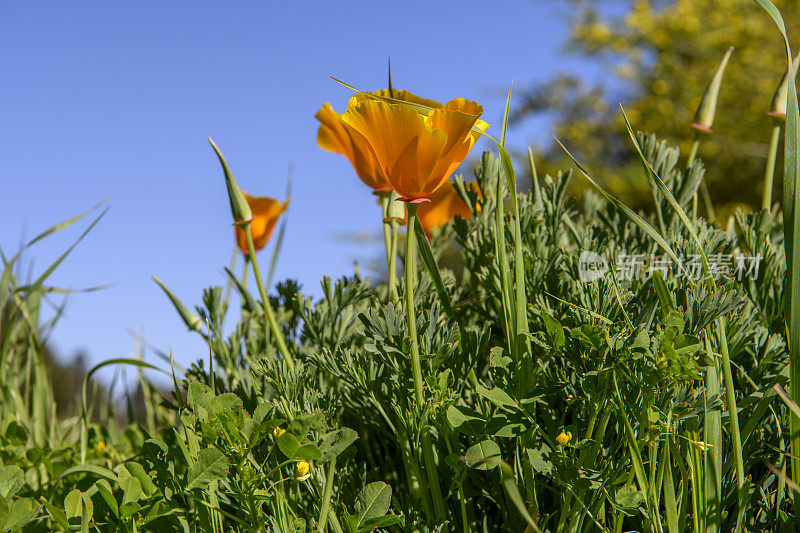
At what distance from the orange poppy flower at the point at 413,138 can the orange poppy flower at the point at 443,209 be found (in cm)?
40

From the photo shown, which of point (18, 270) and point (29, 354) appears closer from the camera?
point (29, 354)

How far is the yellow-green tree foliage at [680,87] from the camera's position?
297 inches

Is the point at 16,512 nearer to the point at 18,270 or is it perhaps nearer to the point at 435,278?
the point at 435,278

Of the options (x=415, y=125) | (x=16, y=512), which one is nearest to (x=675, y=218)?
(x=415, y=125)

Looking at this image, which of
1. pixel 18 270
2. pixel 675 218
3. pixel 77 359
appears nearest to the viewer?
pixel 675 218

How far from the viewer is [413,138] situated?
793 millimetres

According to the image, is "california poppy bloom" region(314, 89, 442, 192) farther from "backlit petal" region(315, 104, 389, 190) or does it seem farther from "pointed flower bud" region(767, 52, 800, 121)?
"pointed flower bud" region(767, 52, 800, 121)

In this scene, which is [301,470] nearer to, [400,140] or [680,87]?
[400,140]

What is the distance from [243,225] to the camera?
1.04 metres

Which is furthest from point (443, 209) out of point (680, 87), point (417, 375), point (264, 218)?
point (680, 87)

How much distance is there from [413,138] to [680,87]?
8.52 m

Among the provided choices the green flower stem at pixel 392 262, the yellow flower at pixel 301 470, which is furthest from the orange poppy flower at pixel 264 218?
the yellow flower at pixel 301 470

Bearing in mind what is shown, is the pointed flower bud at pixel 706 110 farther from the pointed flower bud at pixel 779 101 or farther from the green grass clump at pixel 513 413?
the green grass clump at pixel 513 413

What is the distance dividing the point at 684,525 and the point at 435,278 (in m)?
0.42
